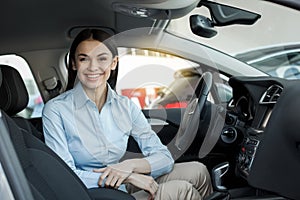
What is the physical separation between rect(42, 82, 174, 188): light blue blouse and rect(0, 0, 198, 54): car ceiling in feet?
1.85

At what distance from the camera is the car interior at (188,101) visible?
196 cm

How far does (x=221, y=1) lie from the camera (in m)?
1.97

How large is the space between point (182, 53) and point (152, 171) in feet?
2.71

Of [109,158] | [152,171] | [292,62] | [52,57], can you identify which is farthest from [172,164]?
[52,57]

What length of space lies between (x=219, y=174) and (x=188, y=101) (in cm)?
43

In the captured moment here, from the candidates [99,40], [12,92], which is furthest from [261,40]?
→ [12,92]

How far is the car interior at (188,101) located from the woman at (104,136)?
7 centimetres

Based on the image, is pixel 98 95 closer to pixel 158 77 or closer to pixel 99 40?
pixel 99 40

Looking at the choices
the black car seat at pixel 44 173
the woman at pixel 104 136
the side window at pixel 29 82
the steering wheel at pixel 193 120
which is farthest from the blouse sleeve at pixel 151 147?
the side window at pixel 29 82

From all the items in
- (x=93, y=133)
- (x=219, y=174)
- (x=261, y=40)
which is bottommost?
(x=219, y=174)

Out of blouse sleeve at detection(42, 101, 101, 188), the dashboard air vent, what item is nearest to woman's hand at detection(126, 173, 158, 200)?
blouse sleeve at detection(42, 101, 101, 188)

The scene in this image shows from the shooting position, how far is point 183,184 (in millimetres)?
2195

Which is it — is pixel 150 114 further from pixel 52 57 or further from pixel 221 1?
pixel 221 1

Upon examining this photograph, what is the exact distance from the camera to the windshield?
6.80ft
